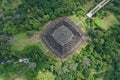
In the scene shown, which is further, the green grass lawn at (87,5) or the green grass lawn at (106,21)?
the green grass lawn at (87,5)

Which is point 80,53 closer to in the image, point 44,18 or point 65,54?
point 65,54

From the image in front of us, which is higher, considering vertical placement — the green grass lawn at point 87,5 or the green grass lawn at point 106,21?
the green grass lawn at point 87,5

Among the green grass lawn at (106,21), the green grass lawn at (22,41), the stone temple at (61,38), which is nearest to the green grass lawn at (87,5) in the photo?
the green grass lawn at (106,21)

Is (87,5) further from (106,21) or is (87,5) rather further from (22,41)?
(22,41)

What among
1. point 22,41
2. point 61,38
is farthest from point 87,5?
point 22,41

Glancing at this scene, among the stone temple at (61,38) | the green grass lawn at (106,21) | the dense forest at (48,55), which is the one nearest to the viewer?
the dense forest at (48,55)

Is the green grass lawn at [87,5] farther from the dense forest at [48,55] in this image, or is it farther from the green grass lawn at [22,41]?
the green grass lawn at [22,41]

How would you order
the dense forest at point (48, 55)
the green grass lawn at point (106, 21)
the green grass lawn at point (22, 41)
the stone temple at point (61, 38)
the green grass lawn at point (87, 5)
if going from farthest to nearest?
1. the green grass lawn at point (87, 5)
2. the green grass lawn at point (106, 21)
3. the green grass lawn at point (22, 41)
4. the stone temple at point (61, 38)
5. the dense forest at point (48, 55)

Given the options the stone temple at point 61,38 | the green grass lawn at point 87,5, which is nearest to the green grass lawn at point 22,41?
the stone temple at point 61,38

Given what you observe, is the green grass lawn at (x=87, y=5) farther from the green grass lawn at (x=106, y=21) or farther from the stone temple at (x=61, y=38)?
the stone temple at (x=61, y=38)
